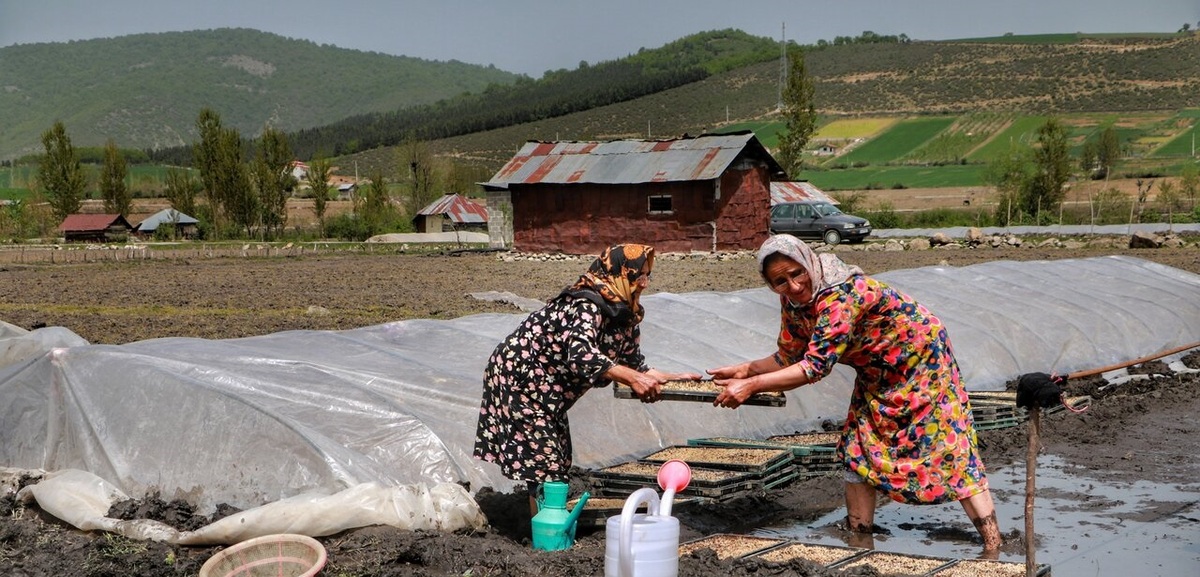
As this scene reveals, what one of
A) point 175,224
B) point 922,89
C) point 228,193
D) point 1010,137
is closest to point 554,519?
point 228,193

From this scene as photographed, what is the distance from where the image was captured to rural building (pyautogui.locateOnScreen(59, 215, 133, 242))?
41.5 m

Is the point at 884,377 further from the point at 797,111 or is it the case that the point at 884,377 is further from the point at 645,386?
the point at 797,111

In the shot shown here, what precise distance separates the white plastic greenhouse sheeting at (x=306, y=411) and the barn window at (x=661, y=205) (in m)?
17.5

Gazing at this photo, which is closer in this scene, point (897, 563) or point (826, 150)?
point (897, 563)

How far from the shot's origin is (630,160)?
26.3 meters

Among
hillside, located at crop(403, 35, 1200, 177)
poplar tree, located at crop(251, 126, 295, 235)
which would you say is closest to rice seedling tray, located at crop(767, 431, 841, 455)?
poplar tree, located at crop(251, 126, 295, 235)

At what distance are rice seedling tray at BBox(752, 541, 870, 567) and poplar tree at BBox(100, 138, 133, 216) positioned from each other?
4594 centimetres

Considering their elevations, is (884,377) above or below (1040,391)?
below

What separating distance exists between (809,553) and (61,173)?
150 ft

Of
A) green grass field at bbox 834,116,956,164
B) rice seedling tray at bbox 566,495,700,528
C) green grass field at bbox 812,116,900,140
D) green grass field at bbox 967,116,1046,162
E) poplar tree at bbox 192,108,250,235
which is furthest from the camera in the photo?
green grass field at bbox 812,116,900,140

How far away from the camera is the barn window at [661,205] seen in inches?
1006

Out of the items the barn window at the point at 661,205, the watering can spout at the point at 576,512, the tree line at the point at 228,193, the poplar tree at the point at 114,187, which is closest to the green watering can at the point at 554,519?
the watering can spout at the point at 576,512

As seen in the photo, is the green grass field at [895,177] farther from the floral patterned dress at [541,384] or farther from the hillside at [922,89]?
the floral patterned dress at [541,384]

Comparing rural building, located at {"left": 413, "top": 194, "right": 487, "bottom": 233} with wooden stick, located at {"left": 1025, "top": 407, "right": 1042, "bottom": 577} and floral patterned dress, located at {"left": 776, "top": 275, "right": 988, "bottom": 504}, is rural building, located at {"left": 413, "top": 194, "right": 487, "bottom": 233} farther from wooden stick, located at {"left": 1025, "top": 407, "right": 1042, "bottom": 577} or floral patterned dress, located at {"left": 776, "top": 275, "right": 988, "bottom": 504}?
wooden stick, located at {"left": 1025, "top": 407, "right": 1042, "bottom": 577}
